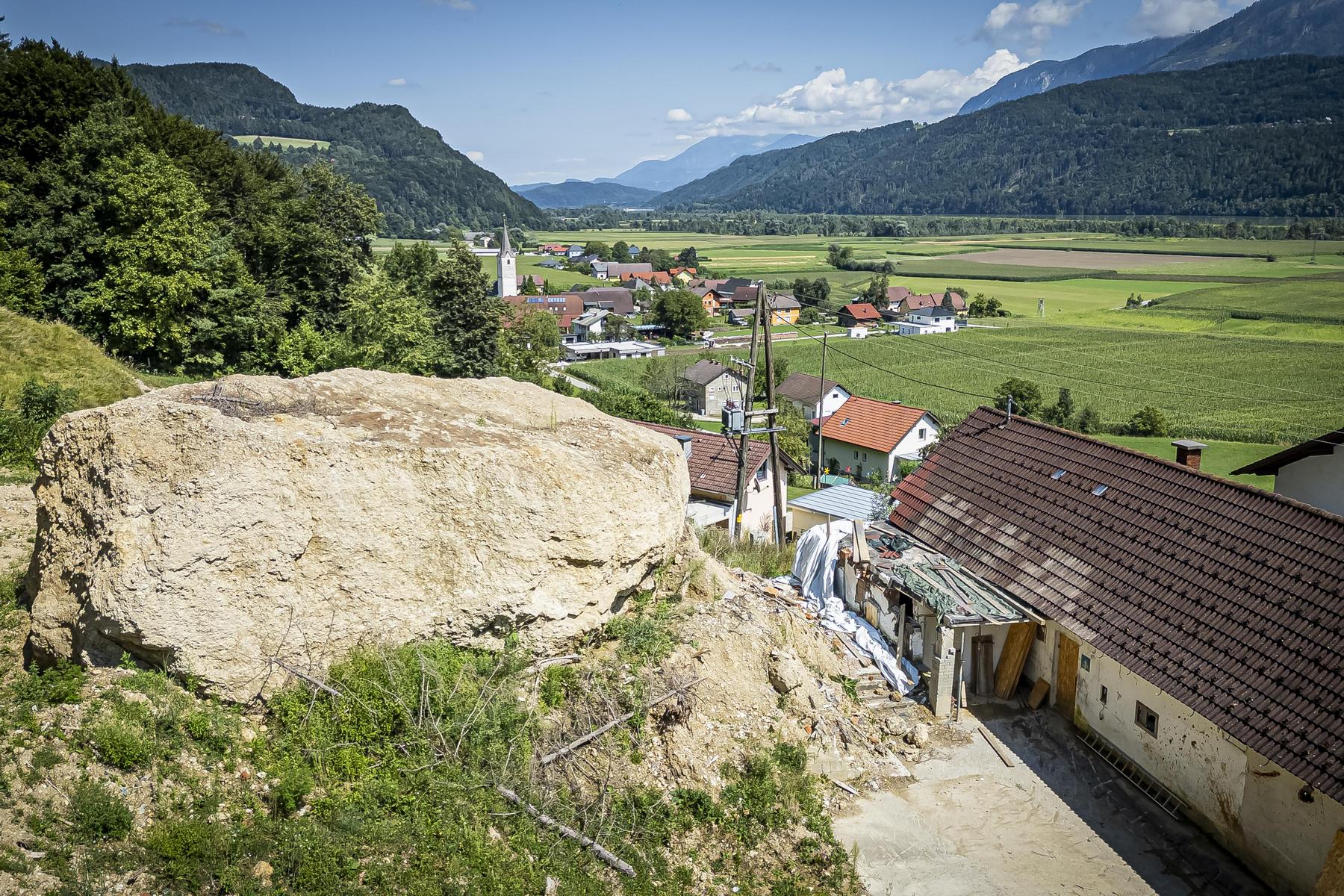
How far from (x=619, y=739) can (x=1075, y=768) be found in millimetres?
8369

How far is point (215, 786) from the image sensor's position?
9070mm

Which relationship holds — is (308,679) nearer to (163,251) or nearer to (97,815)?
(97,815)

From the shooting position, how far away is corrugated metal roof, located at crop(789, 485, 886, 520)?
25516 millimetres

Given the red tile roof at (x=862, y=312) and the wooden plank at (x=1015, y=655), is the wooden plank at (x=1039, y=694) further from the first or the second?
the red tile roof at (x=862, y=312)

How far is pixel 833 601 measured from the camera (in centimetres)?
1931

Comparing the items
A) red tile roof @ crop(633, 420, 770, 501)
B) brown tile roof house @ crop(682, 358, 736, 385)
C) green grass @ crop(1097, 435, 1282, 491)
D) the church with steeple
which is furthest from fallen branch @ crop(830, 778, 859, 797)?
the church with steeple

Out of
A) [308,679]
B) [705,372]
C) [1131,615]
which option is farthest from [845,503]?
[705,372]

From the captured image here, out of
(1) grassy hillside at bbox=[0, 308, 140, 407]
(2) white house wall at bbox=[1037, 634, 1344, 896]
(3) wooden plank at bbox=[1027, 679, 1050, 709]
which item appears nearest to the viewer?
(2) white house wall at bbox=[1037, 634, 1344, 896]

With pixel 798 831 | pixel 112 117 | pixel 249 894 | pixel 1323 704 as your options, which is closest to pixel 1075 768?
pixel 1323 704

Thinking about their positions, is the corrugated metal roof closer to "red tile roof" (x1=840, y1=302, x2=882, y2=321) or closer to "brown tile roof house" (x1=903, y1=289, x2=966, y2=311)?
"red tile roof" (x1=840, y1=302, x2=882, y2=321)

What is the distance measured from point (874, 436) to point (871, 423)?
3.38ft

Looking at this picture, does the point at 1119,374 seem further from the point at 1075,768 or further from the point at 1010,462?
the point at 1075,768

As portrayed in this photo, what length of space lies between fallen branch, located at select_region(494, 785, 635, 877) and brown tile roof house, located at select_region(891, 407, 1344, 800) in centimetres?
883

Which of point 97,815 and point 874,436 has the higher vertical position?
point 97,815
